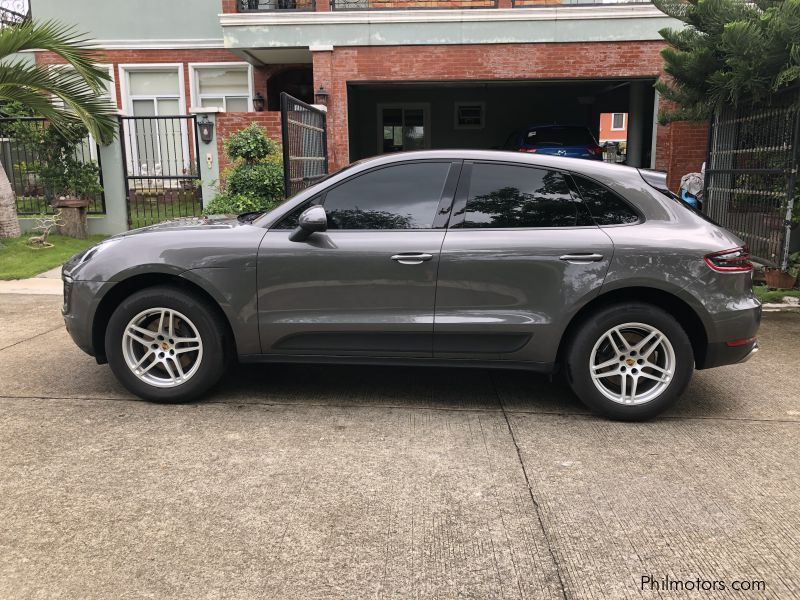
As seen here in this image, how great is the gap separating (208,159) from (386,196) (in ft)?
28.1

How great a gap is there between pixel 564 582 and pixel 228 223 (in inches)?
127

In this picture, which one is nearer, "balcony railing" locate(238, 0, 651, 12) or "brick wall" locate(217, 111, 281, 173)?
"brick wall" locate(217, 111, 281, 173)

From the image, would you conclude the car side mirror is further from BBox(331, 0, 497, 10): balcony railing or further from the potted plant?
BBox(331, 0, 497, 10): balcony railing

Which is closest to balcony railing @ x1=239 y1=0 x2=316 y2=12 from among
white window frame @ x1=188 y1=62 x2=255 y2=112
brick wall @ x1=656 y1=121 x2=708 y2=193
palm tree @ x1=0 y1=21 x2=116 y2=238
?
white window frame @ x1=188 y1=62 x2=255 y2=112

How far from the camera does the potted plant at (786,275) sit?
8039 mm

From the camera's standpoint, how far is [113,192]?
476 inches

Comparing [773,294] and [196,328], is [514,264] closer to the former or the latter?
[196,328]

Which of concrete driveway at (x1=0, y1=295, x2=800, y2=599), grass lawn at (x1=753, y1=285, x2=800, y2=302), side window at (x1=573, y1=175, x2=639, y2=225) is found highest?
side window at (x1=573, y1=175, x2=639, y2=225)

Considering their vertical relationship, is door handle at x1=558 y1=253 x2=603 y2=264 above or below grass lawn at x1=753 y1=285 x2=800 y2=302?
above

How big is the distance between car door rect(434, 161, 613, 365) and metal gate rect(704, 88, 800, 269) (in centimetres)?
500

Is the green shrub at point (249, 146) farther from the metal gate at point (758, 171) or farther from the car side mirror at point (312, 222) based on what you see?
the metal gate at point (758, 171)

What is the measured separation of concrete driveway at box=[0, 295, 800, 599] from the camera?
2715 millimetres

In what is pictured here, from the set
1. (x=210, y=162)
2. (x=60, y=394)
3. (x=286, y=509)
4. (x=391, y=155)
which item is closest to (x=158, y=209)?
(x=210, y=162)

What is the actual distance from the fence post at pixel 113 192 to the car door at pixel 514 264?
30.9 ft
